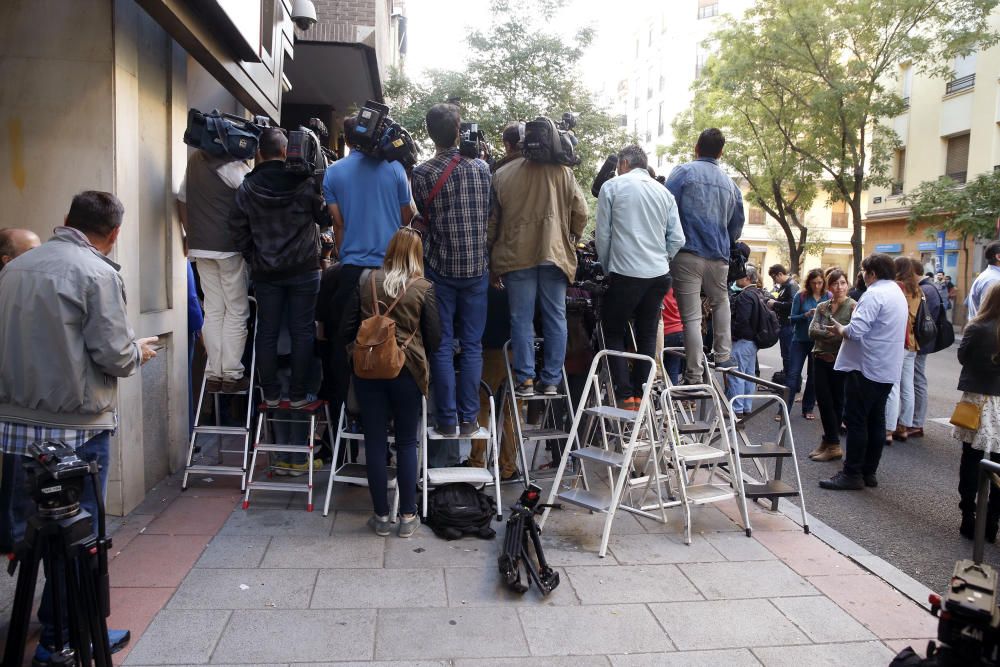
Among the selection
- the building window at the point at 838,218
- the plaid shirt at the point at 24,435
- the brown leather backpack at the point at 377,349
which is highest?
the building window at the point at 838,218

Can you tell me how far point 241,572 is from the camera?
440cm

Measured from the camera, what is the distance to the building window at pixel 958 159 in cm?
2594

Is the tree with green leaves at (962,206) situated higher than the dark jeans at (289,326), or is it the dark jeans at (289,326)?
the tree with green leaves at (962,206)

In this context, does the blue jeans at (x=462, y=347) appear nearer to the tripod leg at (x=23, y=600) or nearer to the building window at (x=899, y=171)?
the tripod leg at (x=23, y=600)

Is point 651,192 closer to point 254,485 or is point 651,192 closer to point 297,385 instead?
point 297,385

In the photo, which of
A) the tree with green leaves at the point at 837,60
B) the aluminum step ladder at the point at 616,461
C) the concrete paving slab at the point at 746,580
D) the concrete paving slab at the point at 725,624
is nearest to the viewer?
the concrete paving slab at the point at 725,624

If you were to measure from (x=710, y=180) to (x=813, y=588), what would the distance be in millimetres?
3109

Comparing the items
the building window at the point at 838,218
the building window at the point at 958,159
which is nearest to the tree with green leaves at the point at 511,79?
the building window at the point at 958,159

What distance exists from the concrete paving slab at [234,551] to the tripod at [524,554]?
146 cm

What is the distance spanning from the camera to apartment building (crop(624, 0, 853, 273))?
4619 centimetres

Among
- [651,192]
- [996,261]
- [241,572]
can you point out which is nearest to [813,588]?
[651,192]

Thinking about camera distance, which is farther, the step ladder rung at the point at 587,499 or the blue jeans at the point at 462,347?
the blue jeans at the point at 462,347

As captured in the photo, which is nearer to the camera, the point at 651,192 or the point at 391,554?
the point at 391,554

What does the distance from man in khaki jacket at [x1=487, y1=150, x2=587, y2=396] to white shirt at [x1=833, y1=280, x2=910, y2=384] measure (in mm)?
2851
